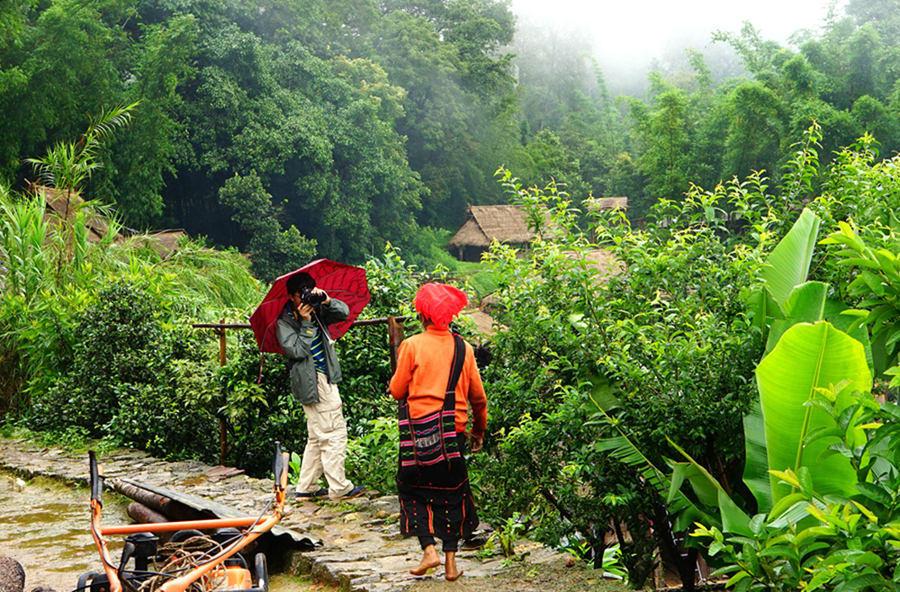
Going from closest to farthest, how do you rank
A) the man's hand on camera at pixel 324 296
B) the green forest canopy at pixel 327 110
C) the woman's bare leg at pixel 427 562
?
Answer: the woman's bare leg at pixel 427 562 → the man's hand on camera at pixel 324 296 → the green forest canopy at pixel 327 110

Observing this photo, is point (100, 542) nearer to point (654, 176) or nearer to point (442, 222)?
point (654, 176)

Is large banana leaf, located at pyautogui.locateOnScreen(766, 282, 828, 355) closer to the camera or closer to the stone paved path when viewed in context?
the stone paved path

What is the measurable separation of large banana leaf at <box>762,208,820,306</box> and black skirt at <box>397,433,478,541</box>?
1.89 meters

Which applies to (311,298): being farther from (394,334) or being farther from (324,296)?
(394,334)

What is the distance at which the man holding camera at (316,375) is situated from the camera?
5.08 metres

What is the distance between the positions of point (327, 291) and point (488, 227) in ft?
119

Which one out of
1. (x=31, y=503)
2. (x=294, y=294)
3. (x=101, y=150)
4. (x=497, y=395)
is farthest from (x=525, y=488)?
(x=101, y=150)

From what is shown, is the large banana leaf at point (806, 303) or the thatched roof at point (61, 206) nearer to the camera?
the large banana leaf at point (806, 303)

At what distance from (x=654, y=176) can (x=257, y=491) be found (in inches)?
1303

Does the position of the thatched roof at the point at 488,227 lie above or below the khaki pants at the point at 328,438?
above

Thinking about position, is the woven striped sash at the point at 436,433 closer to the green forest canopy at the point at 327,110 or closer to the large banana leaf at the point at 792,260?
the large banana leaf at the point at 792,260

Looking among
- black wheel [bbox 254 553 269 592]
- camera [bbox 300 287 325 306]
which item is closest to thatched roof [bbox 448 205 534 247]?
camera [bbox 300 287 325 306]

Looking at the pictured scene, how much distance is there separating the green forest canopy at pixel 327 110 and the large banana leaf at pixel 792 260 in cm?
2045

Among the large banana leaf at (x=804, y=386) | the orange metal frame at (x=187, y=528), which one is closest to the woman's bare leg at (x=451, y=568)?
the orange metal frame at (x=187, y=528)
